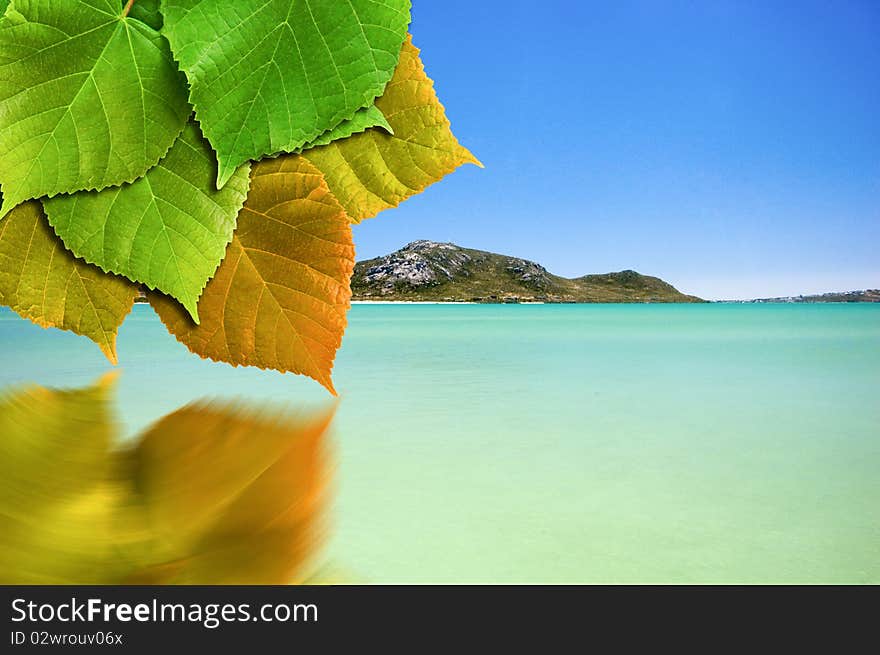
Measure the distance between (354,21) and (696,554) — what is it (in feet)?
14.1

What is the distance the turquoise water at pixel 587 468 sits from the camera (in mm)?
3885

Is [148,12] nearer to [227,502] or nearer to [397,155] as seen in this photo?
[397,155]

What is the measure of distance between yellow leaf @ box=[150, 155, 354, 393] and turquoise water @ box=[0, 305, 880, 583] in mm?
32

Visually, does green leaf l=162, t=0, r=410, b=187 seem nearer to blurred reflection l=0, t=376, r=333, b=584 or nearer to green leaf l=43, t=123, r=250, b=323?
green leaf l=43, t=123, r=250, b=323

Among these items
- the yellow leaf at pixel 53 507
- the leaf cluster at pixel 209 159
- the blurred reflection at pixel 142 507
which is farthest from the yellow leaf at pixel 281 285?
the yellow leaf at pixel 53 507

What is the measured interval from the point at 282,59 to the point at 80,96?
0.06 meters

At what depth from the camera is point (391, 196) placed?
0.28 m

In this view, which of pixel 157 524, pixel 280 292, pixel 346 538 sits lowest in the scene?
pixel 346 538

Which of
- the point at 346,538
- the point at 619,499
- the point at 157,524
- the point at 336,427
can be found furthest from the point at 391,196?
the point at 336,427

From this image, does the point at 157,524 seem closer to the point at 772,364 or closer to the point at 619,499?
the point at 619,499

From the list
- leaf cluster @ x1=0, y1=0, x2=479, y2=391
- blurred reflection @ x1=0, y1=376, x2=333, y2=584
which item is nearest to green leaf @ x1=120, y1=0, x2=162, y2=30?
leaf cluster @ x1=0, y1=0, x2=479, y2=391

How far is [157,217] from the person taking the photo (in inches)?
9.5

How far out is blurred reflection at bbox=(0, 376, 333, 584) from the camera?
1.13 m

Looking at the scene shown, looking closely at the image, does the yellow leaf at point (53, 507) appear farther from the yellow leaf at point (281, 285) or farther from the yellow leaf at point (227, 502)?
the yellow leaf at point (281, 285)
